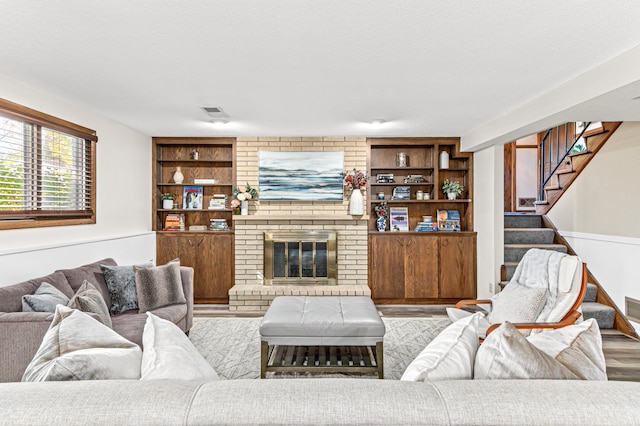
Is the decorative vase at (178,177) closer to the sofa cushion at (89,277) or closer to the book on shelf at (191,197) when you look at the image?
the book on shelf at (191,197)

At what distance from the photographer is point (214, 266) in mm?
5316

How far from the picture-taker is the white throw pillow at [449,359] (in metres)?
1.19

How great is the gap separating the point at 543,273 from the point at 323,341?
1.88 meters

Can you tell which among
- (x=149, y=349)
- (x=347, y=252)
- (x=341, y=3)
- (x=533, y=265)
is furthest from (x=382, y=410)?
(x=347, y=252)

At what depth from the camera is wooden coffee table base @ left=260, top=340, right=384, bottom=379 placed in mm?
2707

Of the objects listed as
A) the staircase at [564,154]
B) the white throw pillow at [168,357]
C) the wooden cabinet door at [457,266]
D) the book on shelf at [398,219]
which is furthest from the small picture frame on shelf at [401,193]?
the white throw pillow at [168,357]

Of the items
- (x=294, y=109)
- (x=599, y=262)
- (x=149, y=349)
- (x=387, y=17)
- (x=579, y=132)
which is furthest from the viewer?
(x=579, y=132)

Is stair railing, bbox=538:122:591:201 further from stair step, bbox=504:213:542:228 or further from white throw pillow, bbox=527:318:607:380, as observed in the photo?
white throw pillow, bbox=527:318:607:380

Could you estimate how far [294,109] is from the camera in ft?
12.5

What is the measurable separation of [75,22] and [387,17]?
1.69 meters

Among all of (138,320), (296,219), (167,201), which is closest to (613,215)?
(296,219)

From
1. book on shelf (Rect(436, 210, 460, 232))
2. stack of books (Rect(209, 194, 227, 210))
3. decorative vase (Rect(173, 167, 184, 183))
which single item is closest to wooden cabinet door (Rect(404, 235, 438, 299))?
book on shelf (Rect(436, 210, 460, 232))

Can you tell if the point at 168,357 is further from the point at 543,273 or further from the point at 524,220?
the point at 524,220

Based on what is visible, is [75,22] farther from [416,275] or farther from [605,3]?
[416,275]
